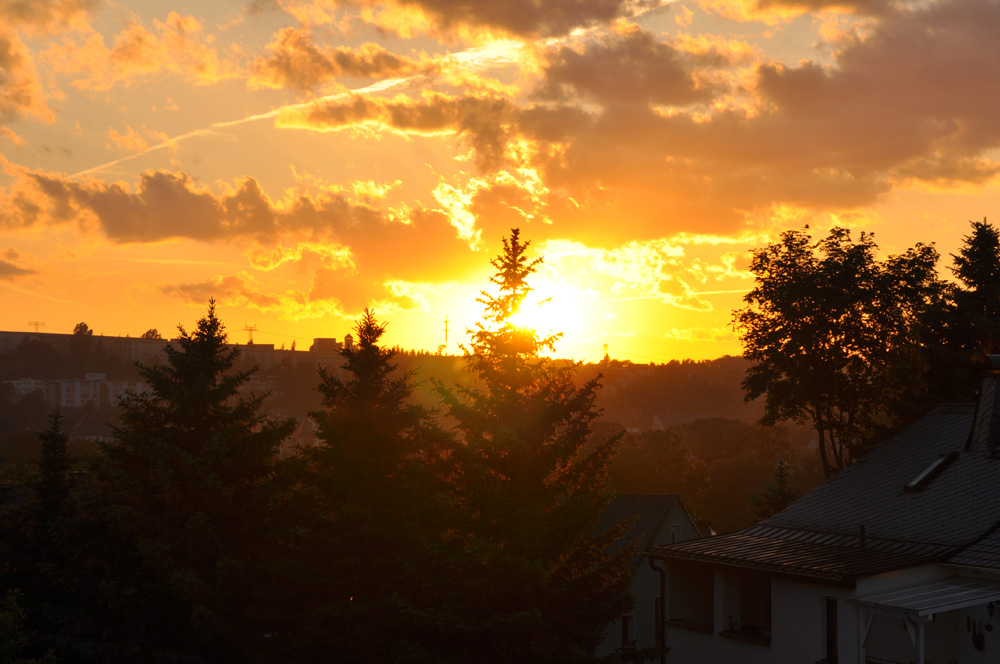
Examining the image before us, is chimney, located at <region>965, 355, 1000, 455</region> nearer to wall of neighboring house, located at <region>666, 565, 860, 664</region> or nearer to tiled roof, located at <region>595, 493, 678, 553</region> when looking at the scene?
wall of neighboring house, located at <region>666, 565, 860, 664</region>

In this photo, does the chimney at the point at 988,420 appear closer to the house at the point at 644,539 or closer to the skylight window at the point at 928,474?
the skylight window at the point at 928,474

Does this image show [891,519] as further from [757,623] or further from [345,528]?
[345,528]

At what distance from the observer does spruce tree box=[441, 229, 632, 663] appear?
18922mm

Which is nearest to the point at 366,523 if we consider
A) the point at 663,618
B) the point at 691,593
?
the point at 663,618

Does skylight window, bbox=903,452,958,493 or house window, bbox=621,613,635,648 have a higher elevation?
skylight window, bbox=903,452,958,493

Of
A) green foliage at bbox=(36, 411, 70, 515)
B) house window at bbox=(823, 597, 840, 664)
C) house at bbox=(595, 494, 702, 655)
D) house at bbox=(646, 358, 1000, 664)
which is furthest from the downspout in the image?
green foliage at bbox=(36, 411, 70, 515)

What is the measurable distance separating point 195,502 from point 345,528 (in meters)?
5.14

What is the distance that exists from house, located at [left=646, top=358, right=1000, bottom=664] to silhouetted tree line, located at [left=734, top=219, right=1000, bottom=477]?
1017 centimetres

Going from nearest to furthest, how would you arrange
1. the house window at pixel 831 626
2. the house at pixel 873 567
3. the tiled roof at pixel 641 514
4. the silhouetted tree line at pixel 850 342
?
the house at pixel 873 567, the house window at pixel 831 626, the silhouetted tree line at pixel 850 342, the tiled roof at pixel 641 514

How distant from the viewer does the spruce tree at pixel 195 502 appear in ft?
72.0

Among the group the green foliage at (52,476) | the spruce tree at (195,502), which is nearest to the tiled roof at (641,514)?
the spruce tree at (195,502)

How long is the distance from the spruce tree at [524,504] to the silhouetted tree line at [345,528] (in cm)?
5

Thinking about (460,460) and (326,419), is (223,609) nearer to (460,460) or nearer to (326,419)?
(326,419)

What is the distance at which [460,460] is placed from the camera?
20719 mm
